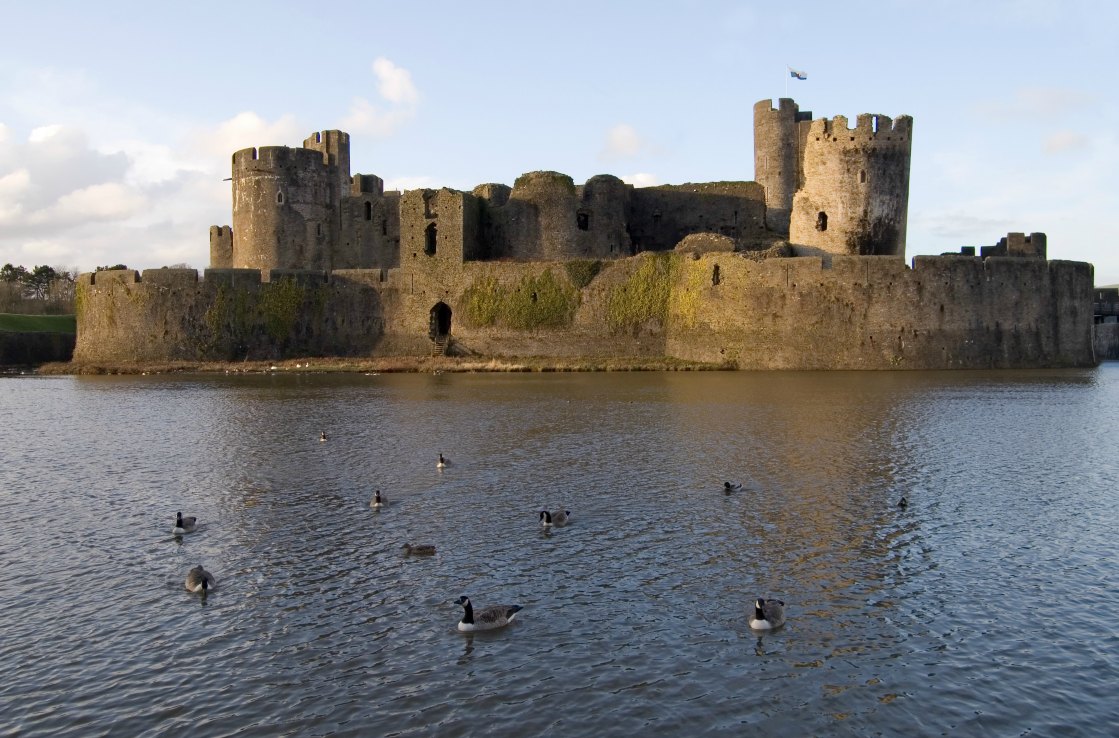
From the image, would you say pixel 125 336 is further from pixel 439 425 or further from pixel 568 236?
pixel 439 425

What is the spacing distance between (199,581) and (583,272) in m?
33.3

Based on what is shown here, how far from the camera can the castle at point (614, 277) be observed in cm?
3750

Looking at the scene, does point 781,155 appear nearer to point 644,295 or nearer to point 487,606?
point 644,295

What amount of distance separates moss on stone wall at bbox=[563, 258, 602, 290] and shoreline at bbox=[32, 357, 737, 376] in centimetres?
345

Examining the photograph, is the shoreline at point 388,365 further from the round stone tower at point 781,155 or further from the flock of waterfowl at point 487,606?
the flock of waterfowl at point 487,606

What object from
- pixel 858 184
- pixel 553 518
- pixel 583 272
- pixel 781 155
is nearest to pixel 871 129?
pixel 858 184

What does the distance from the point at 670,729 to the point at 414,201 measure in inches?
1570

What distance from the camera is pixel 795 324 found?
124 ft

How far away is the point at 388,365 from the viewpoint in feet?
136

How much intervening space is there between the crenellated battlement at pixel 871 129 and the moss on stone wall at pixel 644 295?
28.7 feet

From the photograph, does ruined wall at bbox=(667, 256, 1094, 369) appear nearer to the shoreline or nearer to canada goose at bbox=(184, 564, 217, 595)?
the shoreline

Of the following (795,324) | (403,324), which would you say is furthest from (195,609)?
(403,324)

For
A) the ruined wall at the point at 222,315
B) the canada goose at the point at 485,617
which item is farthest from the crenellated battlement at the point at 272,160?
the canada goose at the point at 485,617

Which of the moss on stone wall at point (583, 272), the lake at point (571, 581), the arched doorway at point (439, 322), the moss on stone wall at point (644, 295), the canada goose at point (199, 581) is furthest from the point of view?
the arched doorway at point (439, 322)
